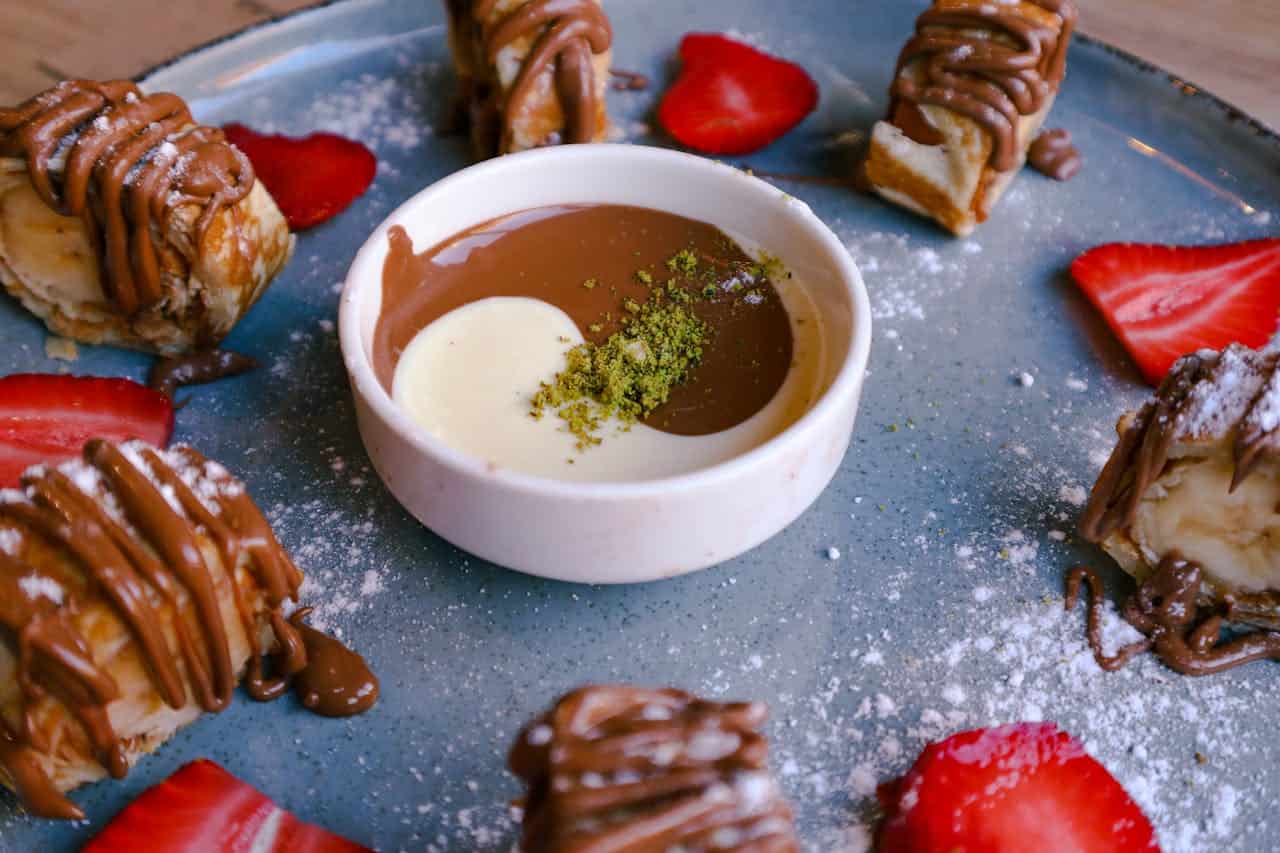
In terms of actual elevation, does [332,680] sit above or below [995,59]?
below

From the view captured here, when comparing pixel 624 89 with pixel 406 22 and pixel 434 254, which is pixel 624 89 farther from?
pixel 434 254

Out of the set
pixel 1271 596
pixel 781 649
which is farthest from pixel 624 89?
pixel 1271 596

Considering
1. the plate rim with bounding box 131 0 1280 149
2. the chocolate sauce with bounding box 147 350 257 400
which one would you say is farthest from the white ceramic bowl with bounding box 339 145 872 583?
the plate rim with bounding box 131 0 1280 149

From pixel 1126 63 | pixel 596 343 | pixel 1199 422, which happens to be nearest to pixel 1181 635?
pixel 1199 422

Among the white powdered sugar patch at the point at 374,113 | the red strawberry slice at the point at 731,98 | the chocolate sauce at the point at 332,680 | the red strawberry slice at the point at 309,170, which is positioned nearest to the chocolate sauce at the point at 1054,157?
the red strawberry slice at the point at 731,98

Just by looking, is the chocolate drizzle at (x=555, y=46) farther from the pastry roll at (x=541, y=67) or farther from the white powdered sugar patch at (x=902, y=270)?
the white powdered sugar patch at (x=902, y=270)

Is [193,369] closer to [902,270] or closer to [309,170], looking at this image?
[309,170]

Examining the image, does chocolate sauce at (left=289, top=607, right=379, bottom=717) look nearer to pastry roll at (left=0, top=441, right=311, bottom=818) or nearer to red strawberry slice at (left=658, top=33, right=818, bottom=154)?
pastry roll at (left=0, top=441, right=311, bottom=818)
